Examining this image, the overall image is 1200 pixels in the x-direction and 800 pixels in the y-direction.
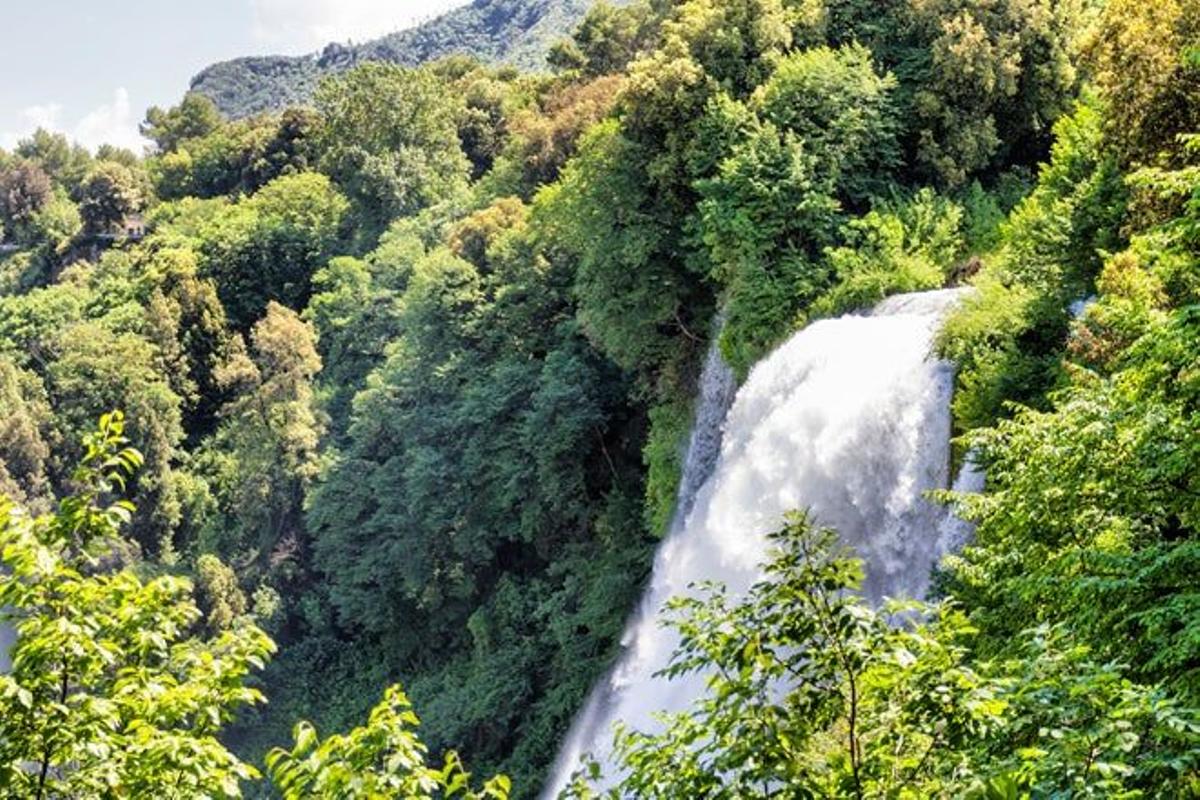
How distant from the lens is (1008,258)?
15594 millimetres

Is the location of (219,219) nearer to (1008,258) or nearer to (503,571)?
(503,571)

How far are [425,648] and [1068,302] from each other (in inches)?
867

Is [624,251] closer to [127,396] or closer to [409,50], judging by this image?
[127,396]

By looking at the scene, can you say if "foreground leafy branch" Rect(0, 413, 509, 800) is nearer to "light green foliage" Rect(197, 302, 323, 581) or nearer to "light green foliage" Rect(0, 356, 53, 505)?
"light green foliage" Rect(197, 302, 323, 581)

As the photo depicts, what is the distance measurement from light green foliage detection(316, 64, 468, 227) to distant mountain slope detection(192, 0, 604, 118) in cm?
7115

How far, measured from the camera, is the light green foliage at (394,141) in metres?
46.9

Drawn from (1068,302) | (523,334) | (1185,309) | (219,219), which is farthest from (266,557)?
(1185,309)

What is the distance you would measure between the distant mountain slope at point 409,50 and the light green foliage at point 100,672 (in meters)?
118

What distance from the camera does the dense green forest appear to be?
15.4 feet

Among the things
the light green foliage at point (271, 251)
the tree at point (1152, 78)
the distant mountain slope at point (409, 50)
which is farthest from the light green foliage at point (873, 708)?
the distant mountain slope at point (409, 50)

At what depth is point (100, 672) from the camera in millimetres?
5270

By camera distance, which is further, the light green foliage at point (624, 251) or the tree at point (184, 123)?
the tree at point (184, 123)

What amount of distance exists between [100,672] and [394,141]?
152ft

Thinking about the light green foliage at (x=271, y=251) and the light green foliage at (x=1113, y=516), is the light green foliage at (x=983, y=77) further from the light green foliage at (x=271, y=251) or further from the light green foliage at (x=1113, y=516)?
the light green foliage at (x=271, y=251)
